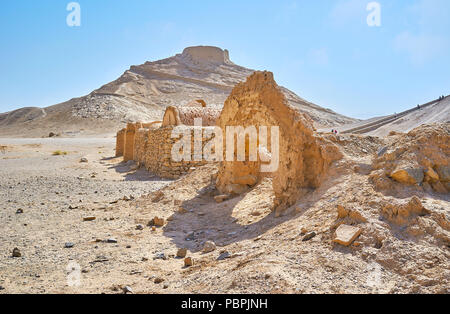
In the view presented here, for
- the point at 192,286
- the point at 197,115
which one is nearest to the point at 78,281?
the point at 192,286

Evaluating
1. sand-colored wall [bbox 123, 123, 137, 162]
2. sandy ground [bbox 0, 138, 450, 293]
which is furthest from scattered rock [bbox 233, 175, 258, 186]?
sand-colored wall [bbox 123, 123, 137, 162]

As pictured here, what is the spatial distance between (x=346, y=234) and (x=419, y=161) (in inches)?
57.6

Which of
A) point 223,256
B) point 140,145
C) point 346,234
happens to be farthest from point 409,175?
point 140,145

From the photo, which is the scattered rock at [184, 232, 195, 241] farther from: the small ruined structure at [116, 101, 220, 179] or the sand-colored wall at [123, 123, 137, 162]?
the sand-colored wall at [123, 123, 137, 162]

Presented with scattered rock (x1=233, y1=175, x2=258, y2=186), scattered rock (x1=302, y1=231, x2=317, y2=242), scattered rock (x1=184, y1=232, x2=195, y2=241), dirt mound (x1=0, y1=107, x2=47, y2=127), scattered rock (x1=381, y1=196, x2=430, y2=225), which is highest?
dirt mound (x1=0, y1=107, x2=47, y2=127)

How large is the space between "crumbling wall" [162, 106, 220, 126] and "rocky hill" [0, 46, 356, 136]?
82.6 feet

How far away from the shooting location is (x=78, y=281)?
3076 mm

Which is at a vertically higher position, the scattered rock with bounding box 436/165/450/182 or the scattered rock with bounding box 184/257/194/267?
the scattered rock with bounding box 436/165/450/182

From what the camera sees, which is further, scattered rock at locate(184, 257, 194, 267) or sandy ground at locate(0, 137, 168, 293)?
scattered rock at locate(184, 257, 194, 267)

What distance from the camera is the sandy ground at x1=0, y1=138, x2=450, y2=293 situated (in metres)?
2.43

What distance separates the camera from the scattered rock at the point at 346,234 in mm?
2760

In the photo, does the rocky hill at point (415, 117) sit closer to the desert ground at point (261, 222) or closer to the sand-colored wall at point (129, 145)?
the sand-colored wall at point (129, 145)

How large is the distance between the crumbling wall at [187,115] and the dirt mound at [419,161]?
332 inches

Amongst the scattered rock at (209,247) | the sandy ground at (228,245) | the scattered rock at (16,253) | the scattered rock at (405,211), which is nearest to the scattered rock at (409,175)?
the sandy ground at (228,245)
